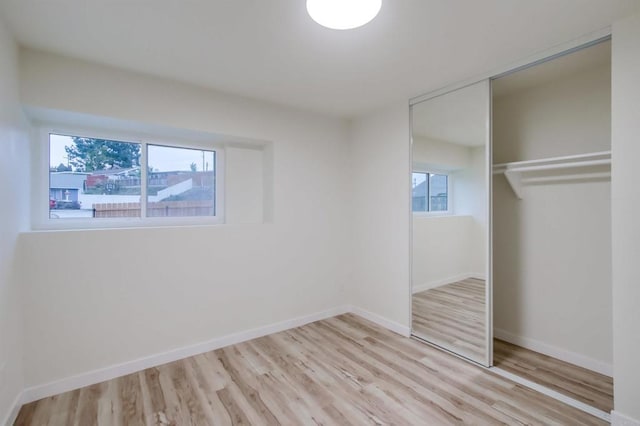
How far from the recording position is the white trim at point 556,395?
197 cm

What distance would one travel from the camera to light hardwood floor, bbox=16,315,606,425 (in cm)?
197

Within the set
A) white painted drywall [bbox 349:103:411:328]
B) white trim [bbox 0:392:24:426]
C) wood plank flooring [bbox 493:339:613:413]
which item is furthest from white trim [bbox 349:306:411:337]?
white trim [bbox 0:392:24:426]

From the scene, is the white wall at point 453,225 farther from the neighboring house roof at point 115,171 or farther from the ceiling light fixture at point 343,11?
the neighboring house roof at point 115,171

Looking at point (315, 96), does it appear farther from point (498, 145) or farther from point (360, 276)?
point (360, 276)

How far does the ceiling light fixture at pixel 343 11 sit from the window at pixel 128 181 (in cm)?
198

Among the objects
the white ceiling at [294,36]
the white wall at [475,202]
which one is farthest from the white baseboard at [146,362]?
the white ceiling at [294,36]

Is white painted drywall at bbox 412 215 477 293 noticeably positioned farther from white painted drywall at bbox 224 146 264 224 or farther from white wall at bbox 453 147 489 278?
white painted drywall at bbox 224 146 264 224

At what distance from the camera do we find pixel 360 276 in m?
3.82

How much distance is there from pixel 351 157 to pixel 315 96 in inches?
41.7

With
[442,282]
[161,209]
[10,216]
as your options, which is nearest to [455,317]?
[442,282]

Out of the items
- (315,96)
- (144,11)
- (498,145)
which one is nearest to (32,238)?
(144,11)

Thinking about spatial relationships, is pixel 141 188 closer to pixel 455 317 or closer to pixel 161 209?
pixel 161 209

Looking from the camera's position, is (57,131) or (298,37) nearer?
(298,37)

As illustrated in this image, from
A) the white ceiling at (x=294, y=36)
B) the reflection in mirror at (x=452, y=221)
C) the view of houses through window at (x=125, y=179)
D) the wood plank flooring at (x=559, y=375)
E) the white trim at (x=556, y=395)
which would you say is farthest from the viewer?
the reflection in mirror at (x=452, y=221)
